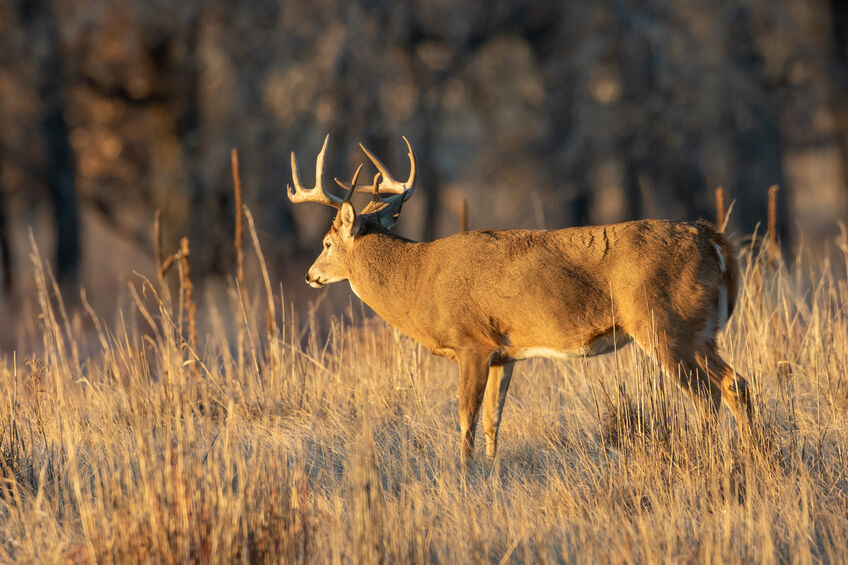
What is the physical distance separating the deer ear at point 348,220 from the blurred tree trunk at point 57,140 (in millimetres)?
12985

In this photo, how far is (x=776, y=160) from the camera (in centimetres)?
2105

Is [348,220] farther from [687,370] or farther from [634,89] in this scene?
[634,89]

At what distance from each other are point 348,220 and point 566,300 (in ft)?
6.33

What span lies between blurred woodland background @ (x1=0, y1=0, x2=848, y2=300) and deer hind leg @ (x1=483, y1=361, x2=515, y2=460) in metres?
11.9

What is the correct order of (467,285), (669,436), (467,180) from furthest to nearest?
1. (467,180)
2. (467,285)
3. (669,436)

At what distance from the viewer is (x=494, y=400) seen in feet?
21.9

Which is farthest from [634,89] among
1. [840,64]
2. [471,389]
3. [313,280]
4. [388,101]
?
[471,389]

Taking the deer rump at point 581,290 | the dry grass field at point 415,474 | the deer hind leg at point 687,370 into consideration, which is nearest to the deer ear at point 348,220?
the deer rump at point 581,290

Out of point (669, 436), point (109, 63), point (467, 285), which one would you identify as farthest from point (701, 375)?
point (109, 63)

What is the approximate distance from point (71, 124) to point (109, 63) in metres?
1.91

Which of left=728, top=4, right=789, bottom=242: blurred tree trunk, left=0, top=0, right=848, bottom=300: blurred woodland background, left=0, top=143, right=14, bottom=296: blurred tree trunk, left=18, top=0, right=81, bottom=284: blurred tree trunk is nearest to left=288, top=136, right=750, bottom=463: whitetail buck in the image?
left=0, top=0, right=848, bottom=300: blurred woodland background

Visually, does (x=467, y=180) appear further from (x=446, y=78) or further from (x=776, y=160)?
(x=776, y=160)

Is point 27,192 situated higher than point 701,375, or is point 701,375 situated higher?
point 27,192

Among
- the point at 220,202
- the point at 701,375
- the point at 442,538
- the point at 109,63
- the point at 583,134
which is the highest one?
the point at 109,63
